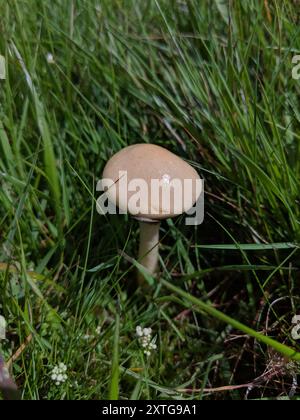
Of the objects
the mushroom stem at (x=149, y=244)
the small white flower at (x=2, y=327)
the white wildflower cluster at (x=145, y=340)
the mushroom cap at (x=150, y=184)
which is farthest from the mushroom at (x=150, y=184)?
the small white flower at (x=2, y=327)

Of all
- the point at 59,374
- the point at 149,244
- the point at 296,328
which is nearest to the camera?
the point at 59,374

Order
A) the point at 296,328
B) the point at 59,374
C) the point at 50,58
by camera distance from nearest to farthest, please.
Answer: the point at 59,374 → the point at 296,328 → the point at 50,58

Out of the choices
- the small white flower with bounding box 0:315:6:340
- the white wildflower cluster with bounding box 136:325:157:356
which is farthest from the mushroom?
the small white flower with bounding box 0:315:6:340

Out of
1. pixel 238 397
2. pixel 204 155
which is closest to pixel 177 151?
pixel 204 155

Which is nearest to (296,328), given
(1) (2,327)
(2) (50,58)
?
(1) (2,327)

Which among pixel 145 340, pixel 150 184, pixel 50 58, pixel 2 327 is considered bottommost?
pixel 145 340

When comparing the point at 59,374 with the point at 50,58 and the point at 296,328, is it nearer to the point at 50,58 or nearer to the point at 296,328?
the point at 296,328
